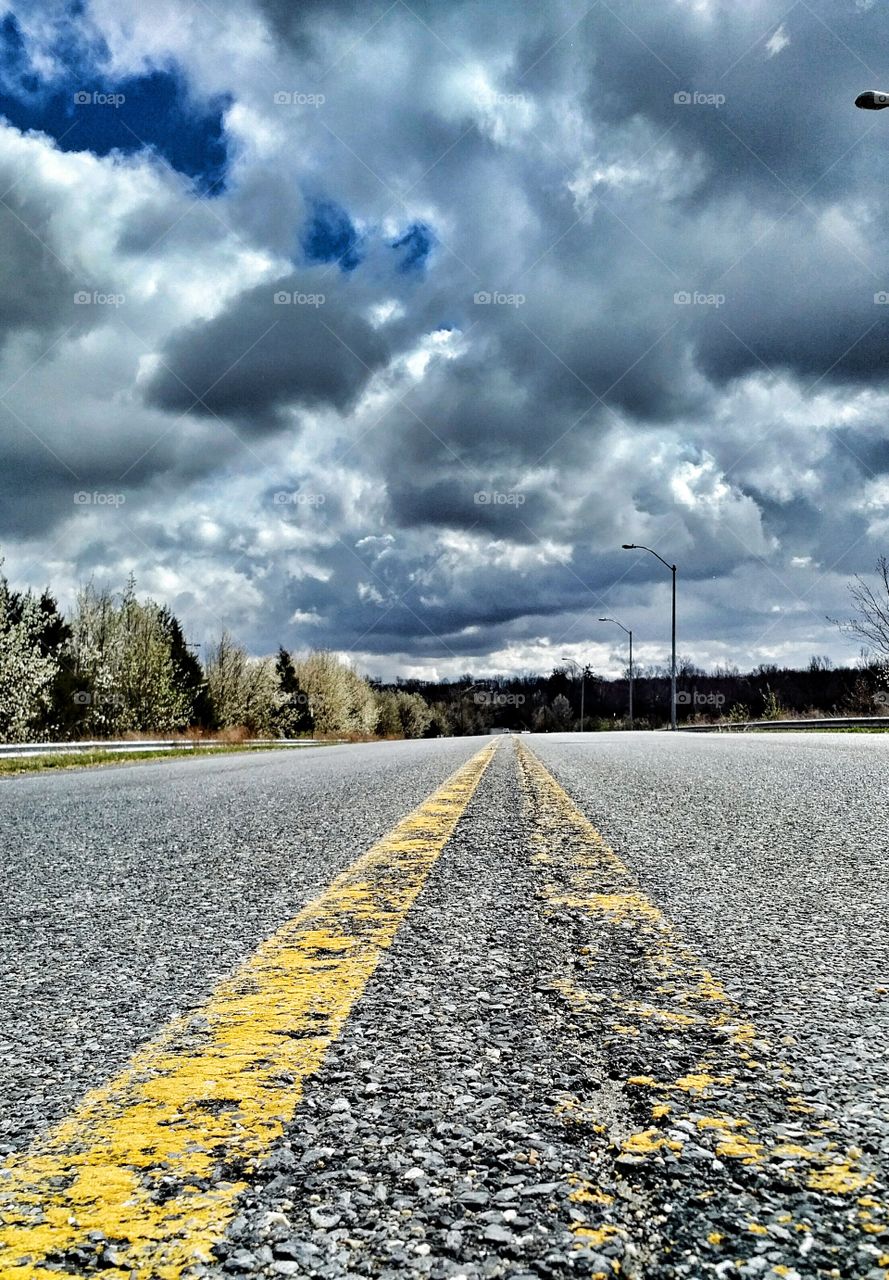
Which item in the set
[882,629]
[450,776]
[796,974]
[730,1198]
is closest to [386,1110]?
[730,1198]

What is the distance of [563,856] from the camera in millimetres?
3768

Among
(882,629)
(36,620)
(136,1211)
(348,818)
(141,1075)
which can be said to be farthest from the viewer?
(36,620)

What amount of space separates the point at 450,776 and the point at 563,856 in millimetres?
5494

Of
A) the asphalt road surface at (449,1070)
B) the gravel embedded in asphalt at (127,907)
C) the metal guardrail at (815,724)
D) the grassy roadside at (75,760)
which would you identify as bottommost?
the grassy roadside at (75,760)

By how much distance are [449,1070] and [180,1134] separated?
1.50ft

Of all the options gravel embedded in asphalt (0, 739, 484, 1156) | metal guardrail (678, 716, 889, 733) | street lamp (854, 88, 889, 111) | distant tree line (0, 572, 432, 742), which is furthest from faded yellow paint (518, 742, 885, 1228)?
distant tree line (0, 572, 432, 742)

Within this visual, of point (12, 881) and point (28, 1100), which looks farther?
point (12, 881)

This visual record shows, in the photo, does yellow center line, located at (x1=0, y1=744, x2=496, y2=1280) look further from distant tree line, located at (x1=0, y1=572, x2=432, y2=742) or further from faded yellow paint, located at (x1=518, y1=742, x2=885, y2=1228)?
distant tree line, located at (x1=0, y1=572, x2=432, y2=742)

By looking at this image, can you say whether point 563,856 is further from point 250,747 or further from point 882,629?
point 882,629

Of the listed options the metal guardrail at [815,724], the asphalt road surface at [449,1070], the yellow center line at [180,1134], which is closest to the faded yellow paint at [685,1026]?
the asphalt road surface at [449,1070]

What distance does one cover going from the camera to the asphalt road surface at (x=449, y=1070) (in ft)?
3.28

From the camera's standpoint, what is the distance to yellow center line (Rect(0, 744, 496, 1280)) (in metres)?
0.98

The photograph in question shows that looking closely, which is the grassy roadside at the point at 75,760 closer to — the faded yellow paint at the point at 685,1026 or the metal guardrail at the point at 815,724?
the faded yellow paint at the point at 685,1026

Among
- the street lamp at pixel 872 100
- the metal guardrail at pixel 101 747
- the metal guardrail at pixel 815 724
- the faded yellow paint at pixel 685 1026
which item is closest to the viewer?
the faded yellow paint at pixel 685 1026
